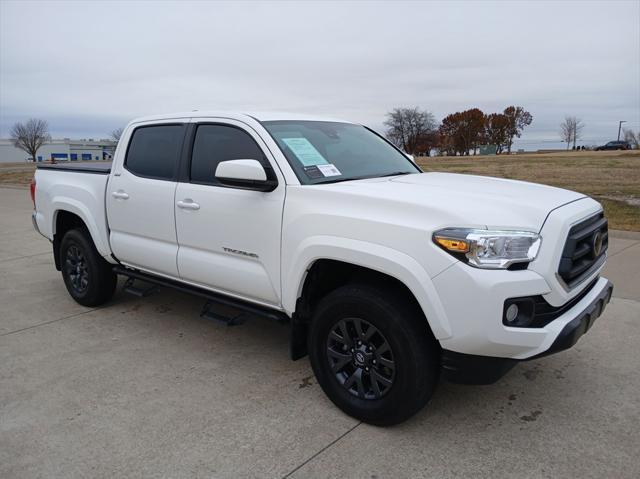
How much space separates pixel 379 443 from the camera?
3.04 meters

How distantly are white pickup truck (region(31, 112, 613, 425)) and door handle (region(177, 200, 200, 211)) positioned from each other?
1cm

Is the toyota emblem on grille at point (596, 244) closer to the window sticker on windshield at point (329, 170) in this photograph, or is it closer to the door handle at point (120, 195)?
the window sticker on windshield at point (329, 170)

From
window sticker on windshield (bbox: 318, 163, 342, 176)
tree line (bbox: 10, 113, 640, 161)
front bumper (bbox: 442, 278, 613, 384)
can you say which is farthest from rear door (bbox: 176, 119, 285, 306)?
tree line (bbox: 10, 113, 640, 161)

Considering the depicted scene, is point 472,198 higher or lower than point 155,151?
lower

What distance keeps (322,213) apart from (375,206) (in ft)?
1.13

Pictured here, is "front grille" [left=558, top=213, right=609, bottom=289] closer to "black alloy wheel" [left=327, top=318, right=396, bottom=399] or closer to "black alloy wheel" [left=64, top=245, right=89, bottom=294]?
"black alloy wheel" [left=327, top=318, right=396, bottom=399]

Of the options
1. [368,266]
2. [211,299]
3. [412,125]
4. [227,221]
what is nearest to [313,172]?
[227,221]

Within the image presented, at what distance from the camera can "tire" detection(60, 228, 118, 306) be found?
17.3 feet

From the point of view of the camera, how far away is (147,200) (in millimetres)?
4449

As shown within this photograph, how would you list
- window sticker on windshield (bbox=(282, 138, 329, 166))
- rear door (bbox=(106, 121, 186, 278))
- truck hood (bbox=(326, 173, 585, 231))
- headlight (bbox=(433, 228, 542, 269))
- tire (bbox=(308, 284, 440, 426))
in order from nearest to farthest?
headlight (bbox=(433, 228, 542, 269))
truck hood (bbox=(326, 173, 585, 231))
tire (bbox=(308, 284, 440, 426))
window sticker on windshield (bbox=(282, 138, 329, 166))
rear door (bbox=(106, 121, 186, 278))

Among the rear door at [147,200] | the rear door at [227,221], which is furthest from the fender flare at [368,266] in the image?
the rear door at [147,200]

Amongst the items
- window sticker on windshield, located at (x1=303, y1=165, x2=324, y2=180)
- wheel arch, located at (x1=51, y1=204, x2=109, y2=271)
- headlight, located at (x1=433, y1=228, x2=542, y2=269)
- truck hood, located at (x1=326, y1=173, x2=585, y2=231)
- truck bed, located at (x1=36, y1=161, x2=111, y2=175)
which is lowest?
wheel arch, located at (x1=51, y1=204, x2=109, y2=271)

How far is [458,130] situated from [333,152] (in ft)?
299

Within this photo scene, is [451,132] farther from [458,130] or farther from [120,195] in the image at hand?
[120,195]
